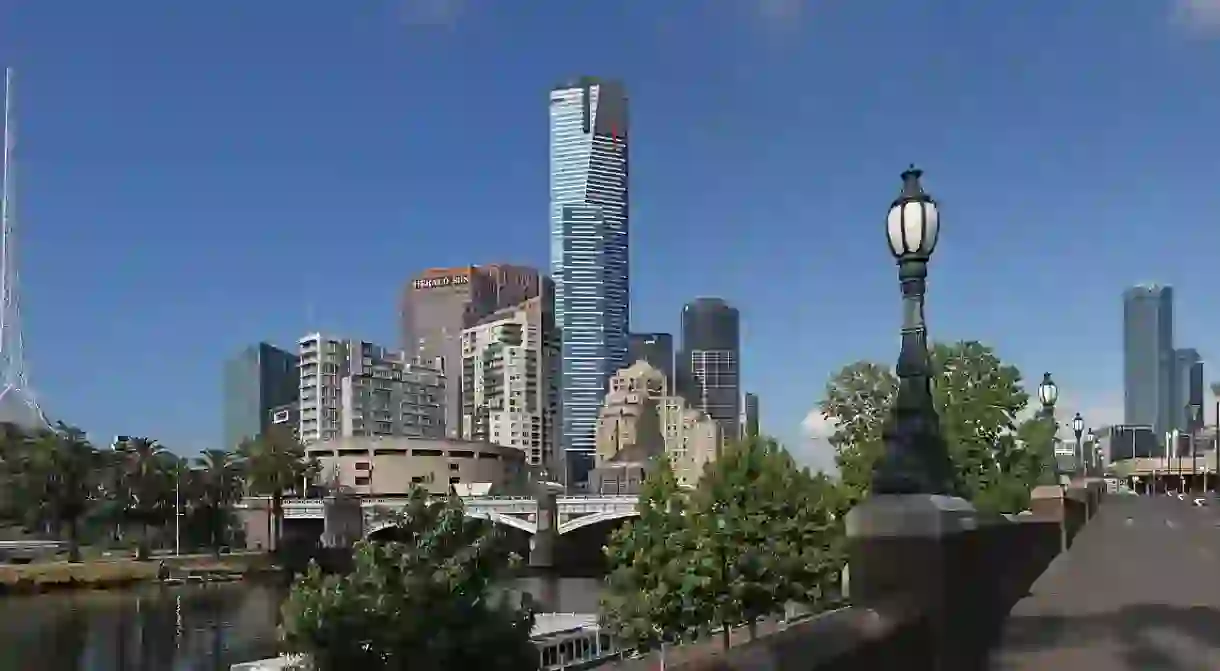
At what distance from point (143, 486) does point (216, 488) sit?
8.62 m

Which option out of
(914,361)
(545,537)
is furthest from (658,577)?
(545,537)

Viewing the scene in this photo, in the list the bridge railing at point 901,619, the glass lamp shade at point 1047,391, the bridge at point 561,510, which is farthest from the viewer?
the bridge at point 561,510

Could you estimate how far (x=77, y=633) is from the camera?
212 ft

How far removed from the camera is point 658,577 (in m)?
40.1

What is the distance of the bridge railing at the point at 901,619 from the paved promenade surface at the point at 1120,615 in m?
0.50

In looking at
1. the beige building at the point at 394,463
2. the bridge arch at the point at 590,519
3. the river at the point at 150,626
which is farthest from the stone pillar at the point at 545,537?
the beige building at the point at 394,463

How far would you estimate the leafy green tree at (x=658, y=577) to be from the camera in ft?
128

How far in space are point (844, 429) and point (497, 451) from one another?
127260 millimetres

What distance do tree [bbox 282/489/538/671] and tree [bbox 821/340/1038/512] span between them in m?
12.7

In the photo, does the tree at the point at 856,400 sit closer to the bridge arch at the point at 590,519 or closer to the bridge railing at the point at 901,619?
the bridge railing at the point at 901,619

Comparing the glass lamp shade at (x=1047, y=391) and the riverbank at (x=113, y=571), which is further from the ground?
the glass lamp shade at (x=1047, y=391)

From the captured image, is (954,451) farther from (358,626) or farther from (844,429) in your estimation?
(844,429)

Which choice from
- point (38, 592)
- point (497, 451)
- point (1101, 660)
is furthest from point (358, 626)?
point (497, 451)

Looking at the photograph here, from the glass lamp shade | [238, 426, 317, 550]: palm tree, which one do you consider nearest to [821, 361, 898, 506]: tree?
the glass lamp shade
